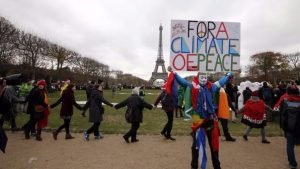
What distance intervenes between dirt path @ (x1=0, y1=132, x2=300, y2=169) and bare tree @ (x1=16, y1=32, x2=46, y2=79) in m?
34.0

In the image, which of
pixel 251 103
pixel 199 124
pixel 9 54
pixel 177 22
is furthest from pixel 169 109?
pixel 9 54

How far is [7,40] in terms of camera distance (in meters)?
38.3

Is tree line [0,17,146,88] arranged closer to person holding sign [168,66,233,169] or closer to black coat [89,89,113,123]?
black coat [89,89,113,123]

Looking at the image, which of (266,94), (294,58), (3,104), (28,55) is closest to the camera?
Result: (3,104)

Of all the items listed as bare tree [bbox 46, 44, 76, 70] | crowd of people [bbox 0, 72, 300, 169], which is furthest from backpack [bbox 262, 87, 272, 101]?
bare tree [bbox 46, 44, 76, 70]

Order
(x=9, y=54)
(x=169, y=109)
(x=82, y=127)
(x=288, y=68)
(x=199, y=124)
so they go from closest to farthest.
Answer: (x=199, y=124)
(x=169, y=109)
(x=82, y=127)
(x=9, y=54)
(x=288, y=68)

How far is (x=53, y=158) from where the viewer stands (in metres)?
8.68

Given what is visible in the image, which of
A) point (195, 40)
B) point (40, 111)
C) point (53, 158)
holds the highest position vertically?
point (195, 40)

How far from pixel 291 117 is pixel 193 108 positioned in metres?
2.38

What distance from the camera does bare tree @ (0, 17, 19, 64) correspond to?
124 feet

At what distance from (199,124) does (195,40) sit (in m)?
2.57

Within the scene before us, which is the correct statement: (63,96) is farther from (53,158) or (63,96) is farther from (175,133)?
(175,133)

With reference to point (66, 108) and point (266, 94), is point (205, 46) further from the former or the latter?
point (266, 94)

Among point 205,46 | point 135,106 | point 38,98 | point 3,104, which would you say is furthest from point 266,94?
point 3,104
